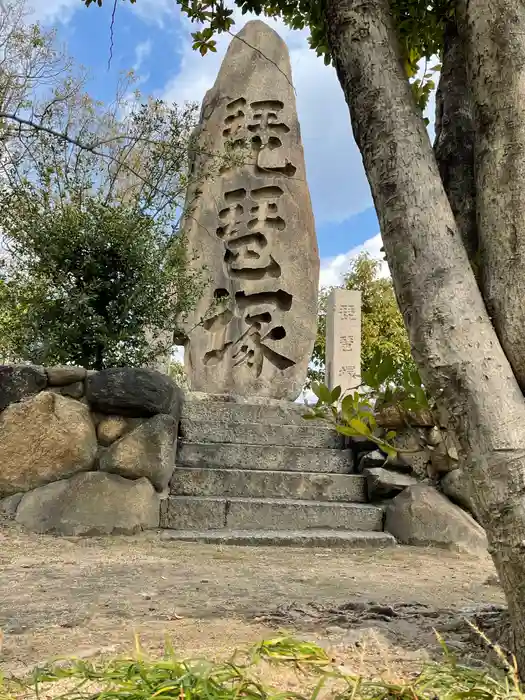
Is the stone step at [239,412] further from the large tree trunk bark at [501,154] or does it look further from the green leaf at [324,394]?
the large tree trunk bark at [501,154]

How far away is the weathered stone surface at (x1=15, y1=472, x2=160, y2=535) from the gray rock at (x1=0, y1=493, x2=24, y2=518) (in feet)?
0.18

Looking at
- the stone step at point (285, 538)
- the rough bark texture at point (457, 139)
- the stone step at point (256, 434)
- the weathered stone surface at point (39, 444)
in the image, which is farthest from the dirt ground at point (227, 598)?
the stone step at point (256, 434)

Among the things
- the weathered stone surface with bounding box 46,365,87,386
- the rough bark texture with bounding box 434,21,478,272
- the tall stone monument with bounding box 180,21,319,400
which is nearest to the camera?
the rough bark texture with bounding box 434,21,478,272

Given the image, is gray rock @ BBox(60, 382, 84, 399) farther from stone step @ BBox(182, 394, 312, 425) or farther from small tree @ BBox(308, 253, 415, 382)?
small tree @ BBox(308, 253, 415, 382)

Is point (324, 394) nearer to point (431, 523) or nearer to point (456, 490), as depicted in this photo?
point (431, 523)

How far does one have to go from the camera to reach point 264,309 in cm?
696

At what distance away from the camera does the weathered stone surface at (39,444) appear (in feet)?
13.4

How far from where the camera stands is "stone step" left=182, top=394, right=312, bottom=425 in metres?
5.34

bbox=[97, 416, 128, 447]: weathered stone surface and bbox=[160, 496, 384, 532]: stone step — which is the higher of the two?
bbox=[97, 416, 128, 447]: weathered stone surface

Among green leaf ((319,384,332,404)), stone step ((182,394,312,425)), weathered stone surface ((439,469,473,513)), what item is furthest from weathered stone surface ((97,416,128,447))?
green leaf ((319,384,332,404))

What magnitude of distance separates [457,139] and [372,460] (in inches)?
126

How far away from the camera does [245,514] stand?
4.17 metres

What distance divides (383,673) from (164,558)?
86.5 inches

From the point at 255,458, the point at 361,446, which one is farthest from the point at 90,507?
the point at 361,446
